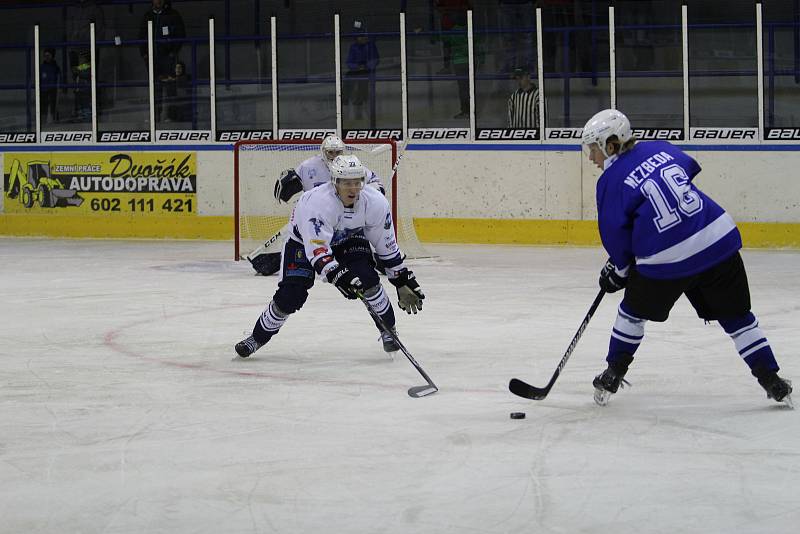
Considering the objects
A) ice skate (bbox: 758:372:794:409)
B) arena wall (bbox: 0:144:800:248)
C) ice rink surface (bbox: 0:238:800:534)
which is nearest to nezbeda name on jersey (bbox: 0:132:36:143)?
arena wall (bbox: 0:144:800:248)

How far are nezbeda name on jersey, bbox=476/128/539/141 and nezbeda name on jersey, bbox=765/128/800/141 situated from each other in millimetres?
2321

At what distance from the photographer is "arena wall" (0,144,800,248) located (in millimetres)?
12297

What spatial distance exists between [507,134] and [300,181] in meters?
4.10

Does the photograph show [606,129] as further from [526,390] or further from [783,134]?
[783,134]

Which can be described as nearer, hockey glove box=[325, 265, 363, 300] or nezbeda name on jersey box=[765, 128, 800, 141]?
hockey glove box=[325, 265, 363, 300]

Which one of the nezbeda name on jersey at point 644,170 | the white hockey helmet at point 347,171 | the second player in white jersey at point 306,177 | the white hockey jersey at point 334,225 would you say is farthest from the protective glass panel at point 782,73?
the nezbeda name on jersey at point 644,170

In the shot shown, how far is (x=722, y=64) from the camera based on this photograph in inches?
500

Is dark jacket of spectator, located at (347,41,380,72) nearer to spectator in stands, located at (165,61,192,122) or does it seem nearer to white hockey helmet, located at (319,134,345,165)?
A: spectator in stands, located at (165,61,192,122)

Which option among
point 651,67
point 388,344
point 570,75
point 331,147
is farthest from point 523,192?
point 388,344

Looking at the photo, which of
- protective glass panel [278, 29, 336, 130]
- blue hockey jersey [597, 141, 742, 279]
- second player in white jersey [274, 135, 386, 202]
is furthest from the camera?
protective glass panel [278, 29, 336, 130]

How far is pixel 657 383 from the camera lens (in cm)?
531

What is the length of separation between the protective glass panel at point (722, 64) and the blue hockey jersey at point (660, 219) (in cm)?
831

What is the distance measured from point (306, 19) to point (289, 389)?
374 inches

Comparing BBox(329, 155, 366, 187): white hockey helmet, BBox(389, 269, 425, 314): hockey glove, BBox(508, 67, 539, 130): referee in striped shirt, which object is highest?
BBox(508, 67, 539, 130): referee in striped shirt
